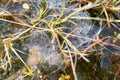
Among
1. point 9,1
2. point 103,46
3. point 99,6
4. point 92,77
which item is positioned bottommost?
point 92,77

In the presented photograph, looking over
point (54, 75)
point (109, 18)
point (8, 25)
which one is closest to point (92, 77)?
point (54, 75)

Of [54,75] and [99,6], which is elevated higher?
[99,6]

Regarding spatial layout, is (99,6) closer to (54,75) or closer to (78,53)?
(78,53)

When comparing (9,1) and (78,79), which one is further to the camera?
(9,1)

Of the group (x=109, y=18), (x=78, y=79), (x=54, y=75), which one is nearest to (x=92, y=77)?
(x=78, y=79)

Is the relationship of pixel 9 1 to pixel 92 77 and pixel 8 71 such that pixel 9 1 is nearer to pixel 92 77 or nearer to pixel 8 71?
pixel 8 71

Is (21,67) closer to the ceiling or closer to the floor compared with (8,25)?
closer to the floor
